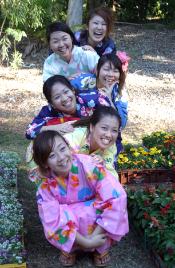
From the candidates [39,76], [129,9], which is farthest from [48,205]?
[129,9]

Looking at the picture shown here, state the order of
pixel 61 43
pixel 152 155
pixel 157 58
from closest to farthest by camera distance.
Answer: pixel 61 43
pixel 152 155
pixel 157 58

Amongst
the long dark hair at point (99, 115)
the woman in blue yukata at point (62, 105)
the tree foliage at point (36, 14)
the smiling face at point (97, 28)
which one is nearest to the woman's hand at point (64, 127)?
the woman in blue yukata at point (62, 105)

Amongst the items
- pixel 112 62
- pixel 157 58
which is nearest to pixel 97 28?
pixel 112 62

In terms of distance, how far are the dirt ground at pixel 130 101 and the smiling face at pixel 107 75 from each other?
1179 millimetres

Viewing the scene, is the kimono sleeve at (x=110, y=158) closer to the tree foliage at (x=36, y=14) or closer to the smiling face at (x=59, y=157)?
the smiling face at (x=59, y=157)

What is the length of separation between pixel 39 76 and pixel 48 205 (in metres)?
6.27

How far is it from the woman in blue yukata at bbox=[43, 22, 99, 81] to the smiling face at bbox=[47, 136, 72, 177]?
112cm

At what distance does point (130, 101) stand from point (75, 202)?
4.47m

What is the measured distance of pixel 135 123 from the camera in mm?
6574

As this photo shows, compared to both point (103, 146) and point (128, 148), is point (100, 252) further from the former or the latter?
point (128, 148)

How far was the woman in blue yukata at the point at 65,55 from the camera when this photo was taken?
13.1ft

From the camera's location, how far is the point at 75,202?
3311mm

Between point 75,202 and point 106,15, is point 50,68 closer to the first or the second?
point 106,15

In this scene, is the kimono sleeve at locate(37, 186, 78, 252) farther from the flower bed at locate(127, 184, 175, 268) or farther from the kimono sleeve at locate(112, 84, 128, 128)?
the kimono sleeve at locate(112, 84, 128, 128)
